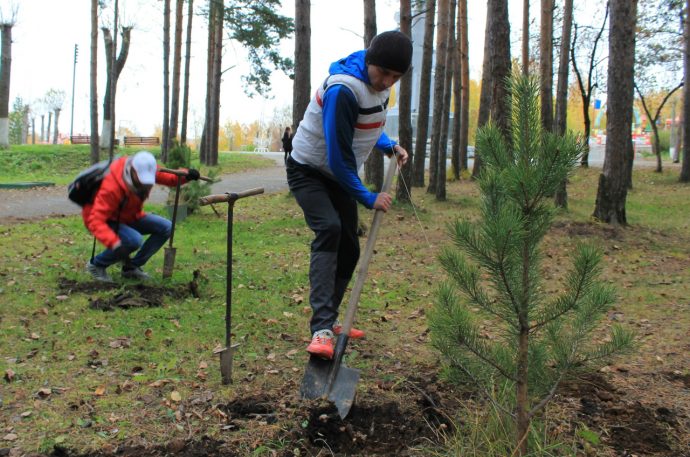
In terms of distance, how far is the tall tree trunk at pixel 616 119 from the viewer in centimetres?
992

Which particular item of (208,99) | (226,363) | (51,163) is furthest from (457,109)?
(226,363)

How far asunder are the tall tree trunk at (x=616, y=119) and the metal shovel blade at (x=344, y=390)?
25.4 ft

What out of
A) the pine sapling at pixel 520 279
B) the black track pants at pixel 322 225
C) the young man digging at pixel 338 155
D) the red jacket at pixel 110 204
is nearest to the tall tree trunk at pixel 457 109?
the red jacket at pixel 110 204

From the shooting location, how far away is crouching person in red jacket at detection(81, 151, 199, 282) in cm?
535

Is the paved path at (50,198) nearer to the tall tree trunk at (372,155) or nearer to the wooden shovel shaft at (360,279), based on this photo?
the tall tree trunk at (372,155)

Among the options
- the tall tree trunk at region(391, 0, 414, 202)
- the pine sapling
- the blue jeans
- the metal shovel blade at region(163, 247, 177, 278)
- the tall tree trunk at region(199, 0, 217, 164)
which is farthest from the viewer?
the tall tree trunk at region(199, 0, 217, 164)

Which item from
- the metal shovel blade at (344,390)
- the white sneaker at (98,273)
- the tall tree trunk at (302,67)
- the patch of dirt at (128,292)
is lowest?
the metal shovel blade at (344,390)

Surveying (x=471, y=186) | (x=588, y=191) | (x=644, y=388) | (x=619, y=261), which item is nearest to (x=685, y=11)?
(x=588, y=191)

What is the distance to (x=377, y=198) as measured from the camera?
11.8 ft

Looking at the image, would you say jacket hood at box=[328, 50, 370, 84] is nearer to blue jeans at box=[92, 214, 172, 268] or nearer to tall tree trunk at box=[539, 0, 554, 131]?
blue jeans at box=[92, 214, 172, 268]

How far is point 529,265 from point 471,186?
1499 centimetres

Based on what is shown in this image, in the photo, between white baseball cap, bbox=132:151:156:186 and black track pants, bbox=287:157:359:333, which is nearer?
black track pants, bbox=287:157:359:333

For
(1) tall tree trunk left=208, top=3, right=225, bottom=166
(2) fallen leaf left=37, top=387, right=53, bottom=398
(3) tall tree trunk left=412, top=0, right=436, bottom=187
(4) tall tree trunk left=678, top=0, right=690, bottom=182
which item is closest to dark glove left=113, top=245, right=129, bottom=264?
(2) fallen leaf left=37, top=387, right=53, bottom=398

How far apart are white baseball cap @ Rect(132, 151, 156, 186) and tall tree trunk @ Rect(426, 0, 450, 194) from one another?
9181 mm
